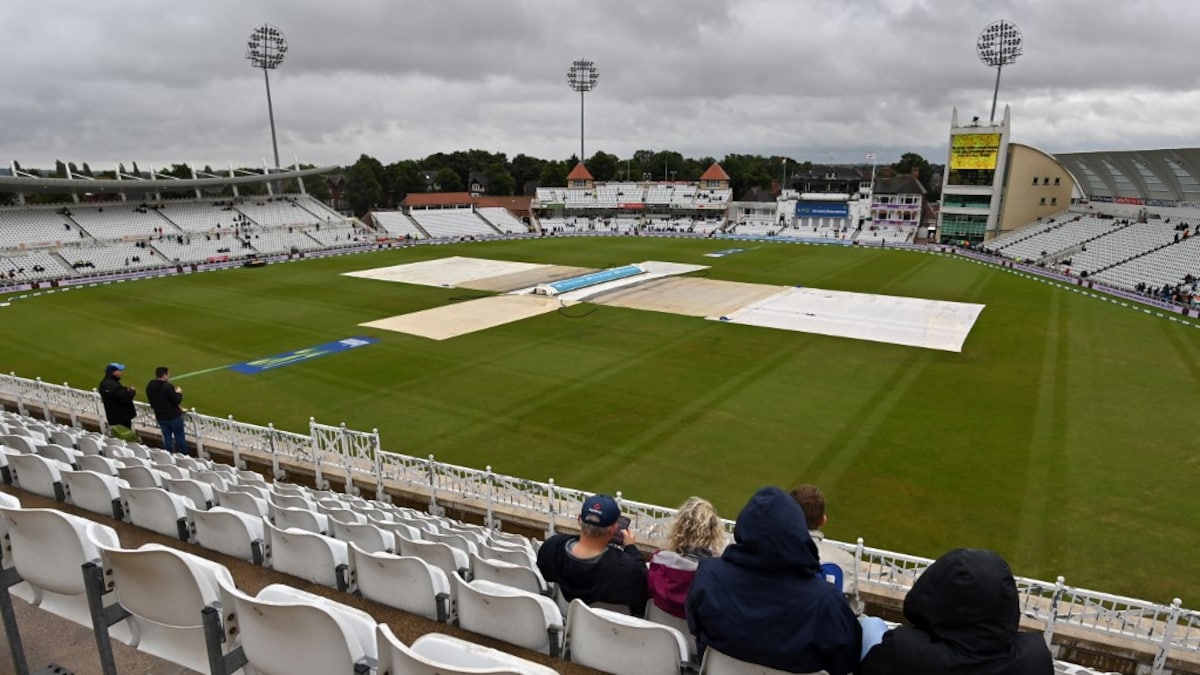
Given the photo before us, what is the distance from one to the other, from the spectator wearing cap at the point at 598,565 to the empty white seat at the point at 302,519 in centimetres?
310

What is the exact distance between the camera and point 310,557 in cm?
502

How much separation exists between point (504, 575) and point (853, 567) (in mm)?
5251

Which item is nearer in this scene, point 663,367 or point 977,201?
point 663,367

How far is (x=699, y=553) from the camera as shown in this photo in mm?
4484

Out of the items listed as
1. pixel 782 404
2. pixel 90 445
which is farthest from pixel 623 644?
pixel 782 404

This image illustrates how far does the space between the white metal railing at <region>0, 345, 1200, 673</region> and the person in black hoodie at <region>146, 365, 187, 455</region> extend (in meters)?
0.79

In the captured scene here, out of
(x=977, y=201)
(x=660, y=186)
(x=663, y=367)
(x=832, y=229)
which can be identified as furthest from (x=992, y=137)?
(x=663, y=367)

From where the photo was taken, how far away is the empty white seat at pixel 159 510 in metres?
5.77

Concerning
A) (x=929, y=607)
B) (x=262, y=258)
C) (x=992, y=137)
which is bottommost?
(x=262, y=258)

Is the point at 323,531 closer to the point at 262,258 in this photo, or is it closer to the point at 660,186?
the point at 262,258

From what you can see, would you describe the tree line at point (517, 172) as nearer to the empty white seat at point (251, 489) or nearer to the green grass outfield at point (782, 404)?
the green grass outfield at point (782, 404)

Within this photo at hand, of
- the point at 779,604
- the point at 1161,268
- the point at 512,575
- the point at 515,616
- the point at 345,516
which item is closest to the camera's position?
the point at 779,604

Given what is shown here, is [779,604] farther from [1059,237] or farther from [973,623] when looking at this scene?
[1059,237]

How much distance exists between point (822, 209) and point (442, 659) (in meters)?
92.9
